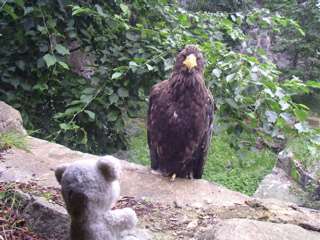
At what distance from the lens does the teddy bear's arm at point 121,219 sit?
5.48 feet

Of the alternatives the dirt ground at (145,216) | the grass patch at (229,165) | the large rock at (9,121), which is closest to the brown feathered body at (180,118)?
the dirt ground at (145,216)

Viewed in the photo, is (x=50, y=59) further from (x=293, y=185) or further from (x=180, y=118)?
(x=293, y=185)

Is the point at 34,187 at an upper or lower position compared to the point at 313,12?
lower

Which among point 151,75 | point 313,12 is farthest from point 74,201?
point 313,12

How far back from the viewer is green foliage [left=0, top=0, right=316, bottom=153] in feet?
11.2

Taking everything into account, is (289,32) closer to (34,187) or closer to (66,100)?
(66,100)

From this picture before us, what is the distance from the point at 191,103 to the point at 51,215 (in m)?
1.37

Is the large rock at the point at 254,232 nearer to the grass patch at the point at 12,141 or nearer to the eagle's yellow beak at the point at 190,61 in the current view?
the eagle's yellow beak at the point at 190,61

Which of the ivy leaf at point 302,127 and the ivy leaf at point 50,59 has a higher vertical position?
the ivy leaf at point 50,59

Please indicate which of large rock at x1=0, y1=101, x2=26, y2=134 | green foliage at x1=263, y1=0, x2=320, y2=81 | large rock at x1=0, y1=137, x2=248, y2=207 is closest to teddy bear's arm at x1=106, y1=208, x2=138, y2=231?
large rock at x1=0, y1=137, x2=248, y2=207

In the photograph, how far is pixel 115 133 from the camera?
4.72 metres

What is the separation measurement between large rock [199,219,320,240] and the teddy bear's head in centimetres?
61

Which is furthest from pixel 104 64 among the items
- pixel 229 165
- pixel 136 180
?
pixel 229 165

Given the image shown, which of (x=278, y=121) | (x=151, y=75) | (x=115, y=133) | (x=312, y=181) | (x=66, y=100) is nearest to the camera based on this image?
(x=278, y=121)
